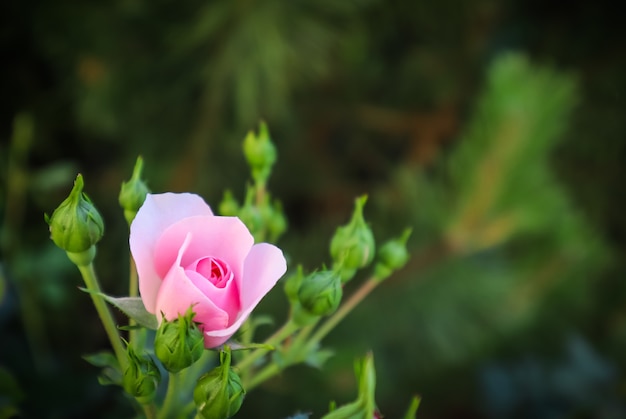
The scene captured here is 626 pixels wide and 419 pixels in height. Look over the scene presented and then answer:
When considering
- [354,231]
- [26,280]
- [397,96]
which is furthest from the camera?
[397,96]

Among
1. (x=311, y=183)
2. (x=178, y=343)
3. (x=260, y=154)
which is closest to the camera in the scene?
(x=178, y=343)

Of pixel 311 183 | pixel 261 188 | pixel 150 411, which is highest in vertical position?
pixel 311 183

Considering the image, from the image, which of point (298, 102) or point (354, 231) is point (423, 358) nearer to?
point (298, 102)

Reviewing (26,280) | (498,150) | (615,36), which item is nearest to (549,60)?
(615,36)

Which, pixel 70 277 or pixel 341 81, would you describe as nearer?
pixel 70 277

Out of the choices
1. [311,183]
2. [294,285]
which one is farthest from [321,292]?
[311,183]

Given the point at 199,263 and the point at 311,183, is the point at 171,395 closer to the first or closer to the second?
the point at 199,263

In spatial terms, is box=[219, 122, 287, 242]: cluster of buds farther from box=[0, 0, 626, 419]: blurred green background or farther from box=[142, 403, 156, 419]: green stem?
box=[0, 0, 626, 419]: blurred green background
